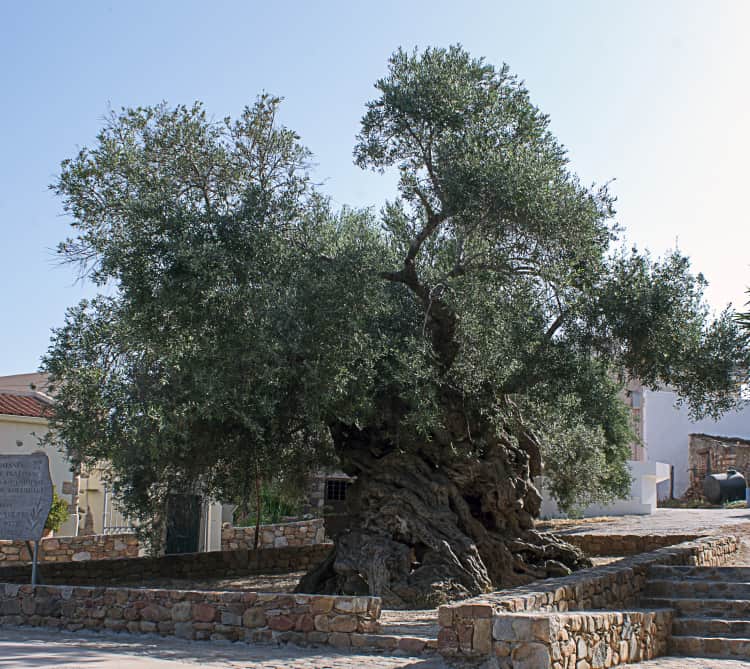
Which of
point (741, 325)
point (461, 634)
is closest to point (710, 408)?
point (741, 325)

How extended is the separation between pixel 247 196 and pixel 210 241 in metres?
0.99

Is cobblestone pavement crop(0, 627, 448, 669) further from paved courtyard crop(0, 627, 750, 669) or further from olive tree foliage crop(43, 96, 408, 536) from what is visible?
olive tree foliage crop(43, 96, 408, 536)

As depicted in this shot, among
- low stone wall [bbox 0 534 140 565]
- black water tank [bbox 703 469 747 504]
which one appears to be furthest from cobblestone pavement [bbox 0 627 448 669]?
black water tank [bbox 703 469 747 504]

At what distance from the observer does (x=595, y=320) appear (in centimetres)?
1315

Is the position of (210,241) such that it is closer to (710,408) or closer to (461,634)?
(461,634)

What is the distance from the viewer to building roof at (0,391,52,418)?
83.7 ft

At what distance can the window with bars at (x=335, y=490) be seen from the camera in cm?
3014

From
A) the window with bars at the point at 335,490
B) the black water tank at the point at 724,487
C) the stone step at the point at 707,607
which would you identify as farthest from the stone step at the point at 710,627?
the black water tank at the point at 724,487

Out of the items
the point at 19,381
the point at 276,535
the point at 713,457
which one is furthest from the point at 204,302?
the point at 713,457

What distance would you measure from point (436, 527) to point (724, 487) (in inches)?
988

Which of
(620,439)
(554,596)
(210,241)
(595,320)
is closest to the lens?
(554,596)

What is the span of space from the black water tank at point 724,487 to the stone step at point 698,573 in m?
23.7

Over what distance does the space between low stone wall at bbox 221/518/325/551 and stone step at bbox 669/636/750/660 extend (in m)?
14.6

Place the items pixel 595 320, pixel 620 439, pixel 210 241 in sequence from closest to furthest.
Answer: pixel 210 241
pixel 595 320
pixel 620 439
